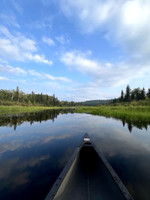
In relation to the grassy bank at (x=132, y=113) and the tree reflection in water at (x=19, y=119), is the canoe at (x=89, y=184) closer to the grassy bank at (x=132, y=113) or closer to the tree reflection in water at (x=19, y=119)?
the tree reflection in water at (x=19, y=119)

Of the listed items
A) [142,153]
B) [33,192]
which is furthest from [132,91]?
[33,192]

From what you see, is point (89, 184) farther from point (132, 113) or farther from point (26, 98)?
point (26, 98)

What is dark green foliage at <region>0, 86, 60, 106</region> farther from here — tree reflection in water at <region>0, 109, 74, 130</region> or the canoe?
the canoe

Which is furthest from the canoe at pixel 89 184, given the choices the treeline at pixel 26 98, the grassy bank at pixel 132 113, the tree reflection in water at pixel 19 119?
the treeline at pixel 26 98

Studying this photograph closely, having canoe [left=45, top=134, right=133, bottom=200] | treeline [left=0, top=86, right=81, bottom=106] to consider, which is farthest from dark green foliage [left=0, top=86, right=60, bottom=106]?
canoe [left=45, top=134, right=133, bottom=200]

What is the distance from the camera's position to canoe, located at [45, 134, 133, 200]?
2.59 meters

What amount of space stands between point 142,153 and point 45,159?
6999 mm

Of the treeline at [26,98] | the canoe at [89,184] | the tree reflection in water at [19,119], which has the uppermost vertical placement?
the treeline at [26,98]

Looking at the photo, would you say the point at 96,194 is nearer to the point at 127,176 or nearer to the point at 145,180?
the point at 127,176

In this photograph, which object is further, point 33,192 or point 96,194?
point 33,192

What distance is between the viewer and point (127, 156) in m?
6.70

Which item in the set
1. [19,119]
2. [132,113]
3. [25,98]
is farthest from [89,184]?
[25,98]

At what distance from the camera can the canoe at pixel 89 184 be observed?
259cm

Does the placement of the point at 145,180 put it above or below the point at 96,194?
below
